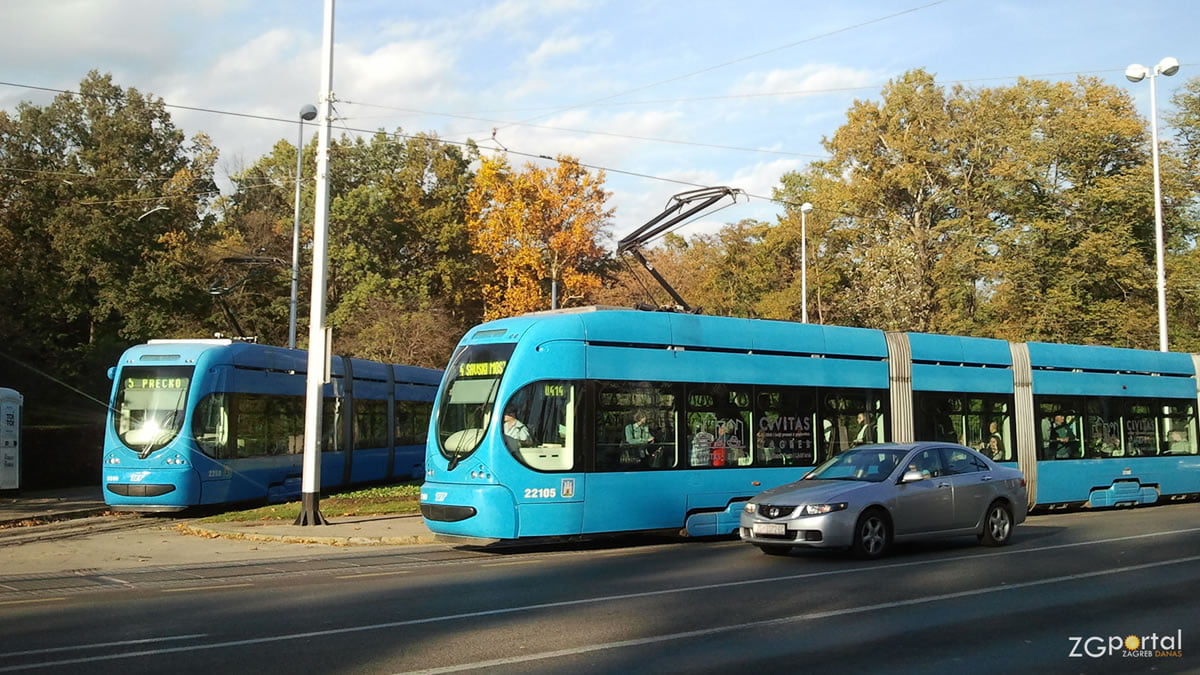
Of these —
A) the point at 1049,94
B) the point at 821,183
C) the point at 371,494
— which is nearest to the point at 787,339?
the point at 371,494

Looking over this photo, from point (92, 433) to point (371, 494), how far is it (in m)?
12.7

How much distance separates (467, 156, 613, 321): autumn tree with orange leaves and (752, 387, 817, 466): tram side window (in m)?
34.1

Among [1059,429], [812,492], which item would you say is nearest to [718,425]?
[812,492]

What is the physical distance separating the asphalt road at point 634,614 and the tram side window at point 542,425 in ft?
4.48

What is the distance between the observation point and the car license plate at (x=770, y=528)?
13.2 meters

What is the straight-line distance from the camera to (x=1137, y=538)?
15883 mm

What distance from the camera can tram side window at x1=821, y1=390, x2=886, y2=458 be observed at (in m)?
18.6

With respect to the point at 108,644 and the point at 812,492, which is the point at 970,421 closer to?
the point at 812,492

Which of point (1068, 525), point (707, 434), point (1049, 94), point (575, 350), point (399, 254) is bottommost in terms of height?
point (1068, 525)

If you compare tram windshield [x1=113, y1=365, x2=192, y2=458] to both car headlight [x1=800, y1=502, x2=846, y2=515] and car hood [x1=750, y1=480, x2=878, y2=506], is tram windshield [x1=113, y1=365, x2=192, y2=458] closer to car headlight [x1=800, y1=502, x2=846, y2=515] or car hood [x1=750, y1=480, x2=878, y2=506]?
car hood [x1=750, y1=480, x2=878, y2=506]

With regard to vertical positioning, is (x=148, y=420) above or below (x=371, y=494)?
above

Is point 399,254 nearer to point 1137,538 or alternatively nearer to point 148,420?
point 148,420

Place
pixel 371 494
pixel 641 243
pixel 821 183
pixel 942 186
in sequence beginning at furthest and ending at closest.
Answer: pixel 821 183 < pixel 942 186 < pixel 371 494 < pixel 641 243

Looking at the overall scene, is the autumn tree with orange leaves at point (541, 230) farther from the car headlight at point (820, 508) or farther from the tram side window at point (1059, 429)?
the car headlight at point (820, 508)
